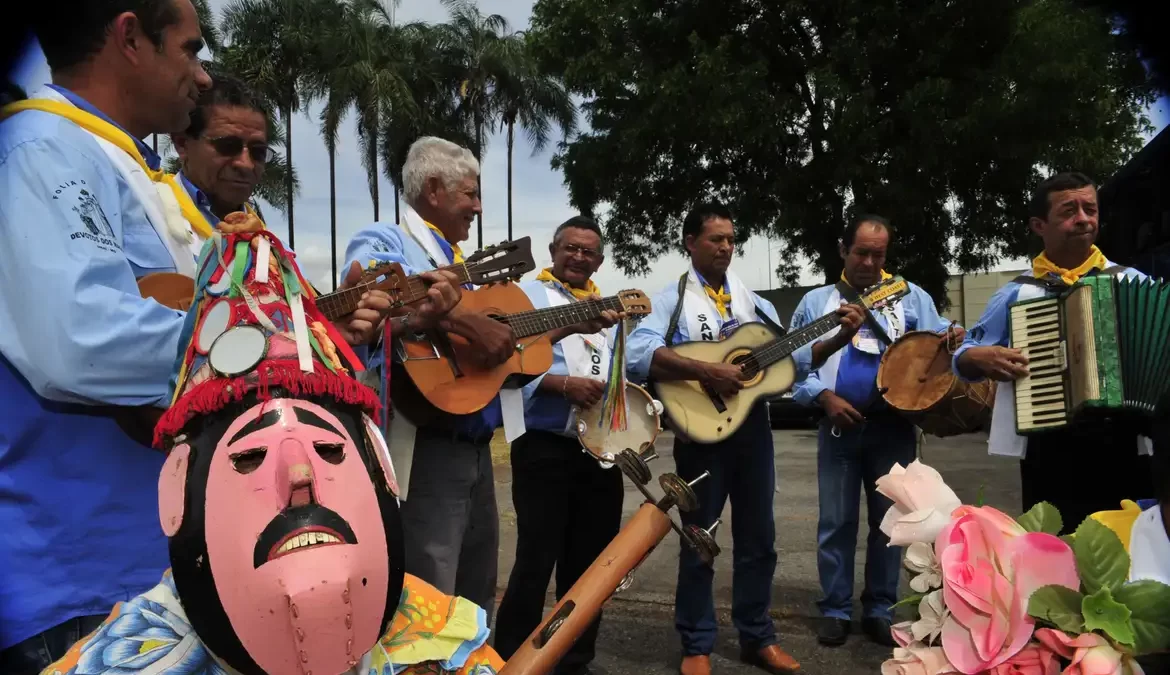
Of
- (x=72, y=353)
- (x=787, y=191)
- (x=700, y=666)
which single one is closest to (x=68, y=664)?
(x=72, y=353)

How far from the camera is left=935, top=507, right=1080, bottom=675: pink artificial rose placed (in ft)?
3.44

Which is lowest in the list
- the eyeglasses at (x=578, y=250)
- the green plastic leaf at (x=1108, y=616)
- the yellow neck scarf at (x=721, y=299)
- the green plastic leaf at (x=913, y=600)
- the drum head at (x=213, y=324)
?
the green plastic leaf at (x=913, y=600)

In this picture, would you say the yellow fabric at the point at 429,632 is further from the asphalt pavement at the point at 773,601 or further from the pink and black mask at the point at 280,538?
the asphalt pavement at the point at 773,601

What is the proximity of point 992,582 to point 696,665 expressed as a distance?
3031mm

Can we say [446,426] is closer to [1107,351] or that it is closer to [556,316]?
[556,316]

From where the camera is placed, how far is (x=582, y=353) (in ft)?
13.2

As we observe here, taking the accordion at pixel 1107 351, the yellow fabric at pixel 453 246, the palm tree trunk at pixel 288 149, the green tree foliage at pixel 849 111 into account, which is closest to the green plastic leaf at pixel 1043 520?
the accordion at pixel 1107 351

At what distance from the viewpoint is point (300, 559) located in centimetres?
84

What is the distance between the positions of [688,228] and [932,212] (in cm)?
1020

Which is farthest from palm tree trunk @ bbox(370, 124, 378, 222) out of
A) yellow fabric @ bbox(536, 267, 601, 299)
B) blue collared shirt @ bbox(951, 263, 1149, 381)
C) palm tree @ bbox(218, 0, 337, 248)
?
blue collared shirt @ bbox(951, 263, 1149, 381)

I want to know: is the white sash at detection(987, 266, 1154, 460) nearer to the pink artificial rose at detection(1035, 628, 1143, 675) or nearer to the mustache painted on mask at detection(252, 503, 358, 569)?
the pink artificial rose at detection(1035, 628, 1143, 675)

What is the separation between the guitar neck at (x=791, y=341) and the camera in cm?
414

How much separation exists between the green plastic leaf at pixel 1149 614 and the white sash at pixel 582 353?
9.69ft

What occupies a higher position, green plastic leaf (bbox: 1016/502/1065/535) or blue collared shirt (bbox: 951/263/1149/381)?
blue collared shirt (bbox: 951/263/1149/381)
